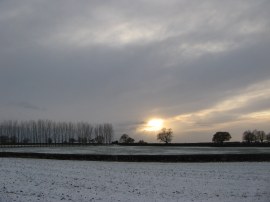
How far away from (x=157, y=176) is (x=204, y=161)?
19556 mm

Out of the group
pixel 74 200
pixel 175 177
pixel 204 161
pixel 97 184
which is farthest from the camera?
pixel 204 161

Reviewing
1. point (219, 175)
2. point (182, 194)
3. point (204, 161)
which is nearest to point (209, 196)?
point (182, 194)

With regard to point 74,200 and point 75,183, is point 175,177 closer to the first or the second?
point 75,183

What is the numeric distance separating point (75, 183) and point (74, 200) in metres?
6.55

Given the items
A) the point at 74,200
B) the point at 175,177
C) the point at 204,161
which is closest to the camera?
the point at 74,200

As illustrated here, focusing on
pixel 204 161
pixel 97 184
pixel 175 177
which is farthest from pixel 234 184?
pixel 204 161

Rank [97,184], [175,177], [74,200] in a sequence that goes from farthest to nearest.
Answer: [175,177] < [97,184] < [74,200]

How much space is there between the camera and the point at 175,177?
30.2 meters

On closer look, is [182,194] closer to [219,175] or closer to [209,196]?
[209,196]

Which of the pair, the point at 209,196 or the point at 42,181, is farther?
the point at 42,181

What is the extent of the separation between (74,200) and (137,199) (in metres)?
3.11

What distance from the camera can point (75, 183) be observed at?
84.0 feet

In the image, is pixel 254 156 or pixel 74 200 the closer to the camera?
pixel 74 200

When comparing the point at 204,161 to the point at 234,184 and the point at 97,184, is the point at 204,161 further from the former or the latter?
the point at 97,184
